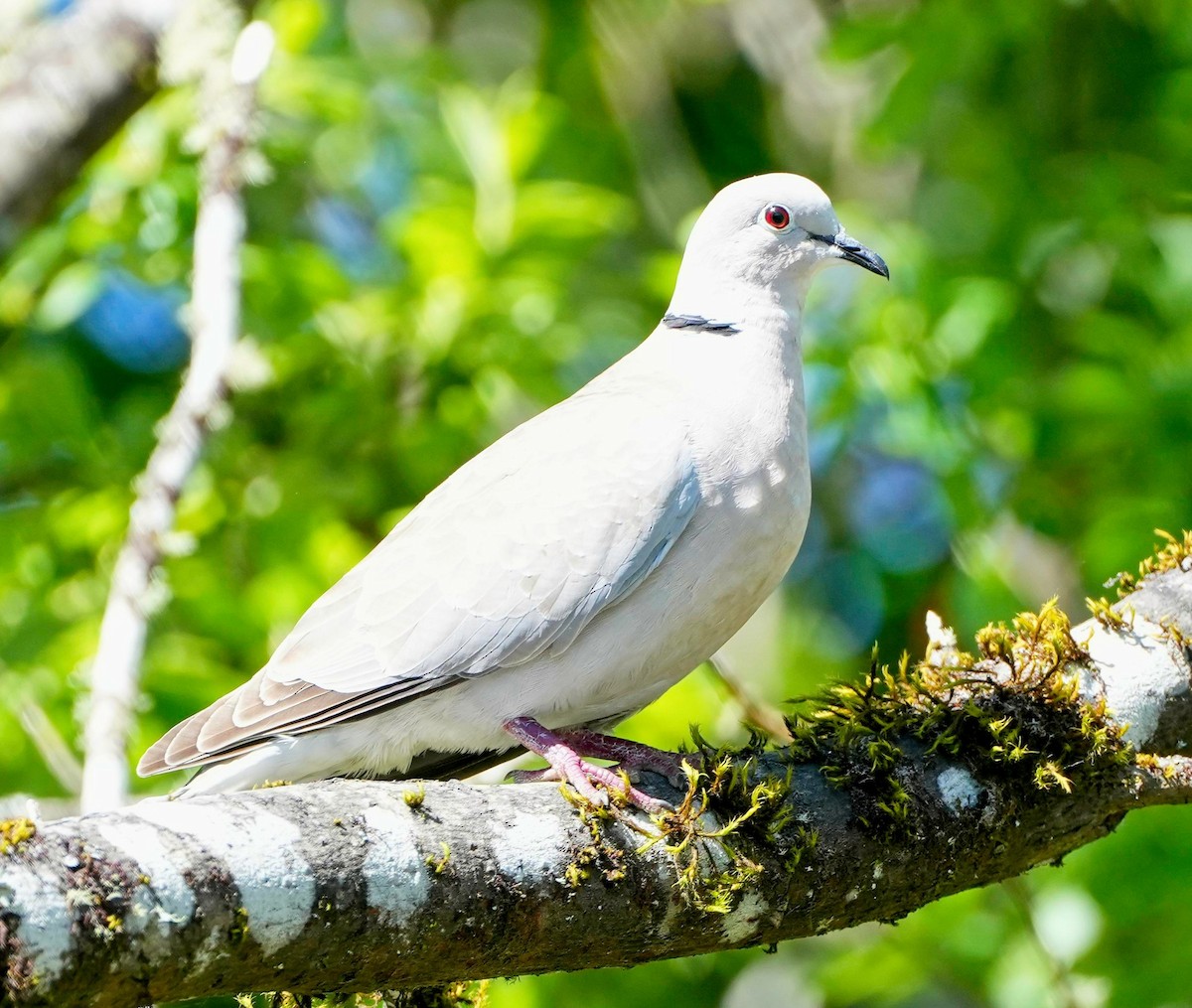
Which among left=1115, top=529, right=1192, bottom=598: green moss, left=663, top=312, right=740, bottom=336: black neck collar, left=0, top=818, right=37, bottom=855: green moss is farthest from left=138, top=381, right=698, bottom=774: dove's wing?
left=0, top=818, right=37, bottom=855: green moss

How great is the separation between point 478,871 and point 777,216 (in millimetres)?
2115

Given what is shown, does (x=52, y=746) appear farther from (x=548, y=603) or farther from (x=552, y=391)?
(x=552, y=391)

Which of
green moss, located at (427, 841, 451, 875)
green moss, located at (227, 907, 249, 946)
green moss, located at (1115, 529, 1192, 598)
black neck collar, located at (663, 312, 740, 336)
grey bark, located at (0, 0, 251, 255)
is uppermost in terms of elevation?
grey bark, located at (0, 0, 251, 255)

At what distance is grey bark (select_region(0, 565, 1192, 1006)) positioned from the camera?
1.79 metres

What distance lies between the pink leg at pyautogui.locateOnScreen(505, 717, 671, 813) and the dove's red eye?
148 centimetres

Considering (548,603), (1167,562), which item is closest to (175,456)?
(548,603)

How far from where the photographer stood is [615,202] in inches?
202

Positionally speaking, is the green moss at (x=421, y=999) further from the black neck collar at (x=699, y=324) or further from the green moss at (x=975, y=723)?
the black neck collar at (x=699, y=324)

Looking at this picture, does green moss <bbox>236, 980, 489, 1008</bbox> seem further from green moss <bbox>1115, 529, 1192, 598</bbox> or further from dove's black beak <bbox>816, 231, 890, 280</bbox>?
dove's black beak <bbox>816, 231, 890, 280</bbox>

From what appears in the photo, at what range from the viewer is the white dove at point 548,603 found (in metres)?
2.96

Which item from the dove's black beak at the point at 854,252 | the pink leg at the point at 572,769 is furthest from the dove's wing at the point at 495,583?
the dove's black beak at the point at 854,252

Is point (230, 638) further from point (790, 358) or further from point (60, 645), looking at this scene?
point (790, 358)

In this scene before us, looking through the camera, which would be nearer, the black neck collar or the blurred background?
the black neck collar

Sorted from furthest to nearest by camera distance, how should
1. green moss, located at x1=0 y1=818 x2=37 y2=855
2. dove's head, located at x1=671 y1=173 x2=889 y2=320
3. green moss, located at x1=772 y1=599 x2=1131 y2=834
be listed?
1. dove's head, located at x1=671 y1=173 x2=889 y2=320
2. green moss, located at x1=772 y1=599 x2=1131 y2=834
3. green moss, located at x1=0 y1=818 x2=37 y2=855
